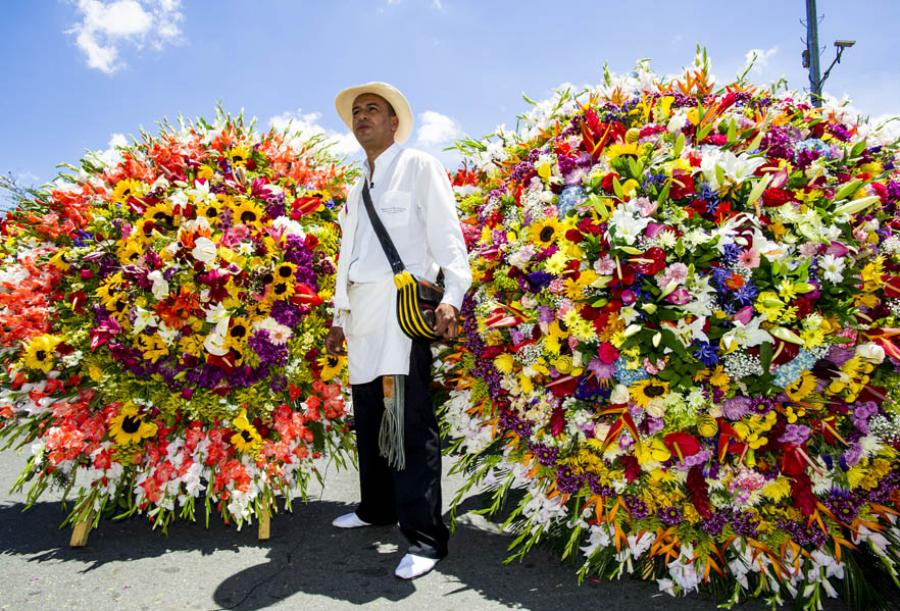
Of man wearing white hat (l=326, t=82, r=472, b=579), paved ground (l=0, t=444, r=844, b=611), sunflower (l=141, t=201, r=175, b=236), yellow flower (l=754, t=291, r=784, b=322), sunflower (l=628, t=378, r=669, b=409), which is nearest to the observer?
yellow flower (l=754, t=291, r=784, b=322)

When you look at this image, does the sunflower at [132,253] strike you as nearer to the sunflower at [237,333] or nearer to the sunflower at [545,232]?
the sunflower at [237,333]

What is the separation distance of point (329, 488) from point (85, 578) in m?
1.68

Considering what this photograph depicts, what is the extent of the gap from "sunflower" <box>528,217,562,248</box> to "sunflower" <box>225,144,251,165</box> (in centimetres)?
183

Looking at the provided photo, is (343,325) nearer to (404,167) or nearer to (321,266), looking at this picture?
(321,266)

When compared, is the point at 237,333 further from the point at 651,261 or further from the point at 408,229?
the point at 651,261

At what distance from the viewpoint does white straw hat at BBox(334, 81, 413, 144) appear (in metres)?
3.49

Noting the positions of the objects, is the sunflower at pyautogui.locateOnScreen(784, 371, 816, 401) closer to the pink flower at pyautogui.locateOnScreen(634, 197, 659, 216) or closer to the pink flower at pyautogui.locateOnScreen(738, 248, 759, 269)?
the pink flower at pyautogui.locateOnScreen(738, 248, 759, 269)

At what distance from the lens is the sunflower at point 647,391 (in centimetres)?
258

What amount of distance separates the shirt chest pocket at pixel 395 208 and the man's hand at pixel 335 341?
0.64m

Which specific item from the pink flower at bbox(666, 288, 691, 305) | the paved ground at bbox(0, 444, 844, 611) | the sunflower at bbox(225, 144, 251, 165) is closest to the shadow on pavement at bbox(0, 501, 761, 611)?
the paved ground at bbox(0, 444, 844, 611)

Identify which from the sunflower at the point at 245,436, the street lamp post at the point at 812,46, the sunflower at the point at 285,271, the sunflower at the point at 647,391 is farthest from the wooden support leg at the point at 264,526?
the street lamp post at the point at 812,46

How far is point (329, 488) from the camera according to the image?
4473 millimetres

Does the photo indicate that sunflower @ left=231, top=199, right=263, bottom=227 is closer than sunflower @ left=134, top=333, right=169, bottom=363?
No

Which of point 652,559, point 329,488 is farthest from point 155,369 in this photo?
point 652,559
